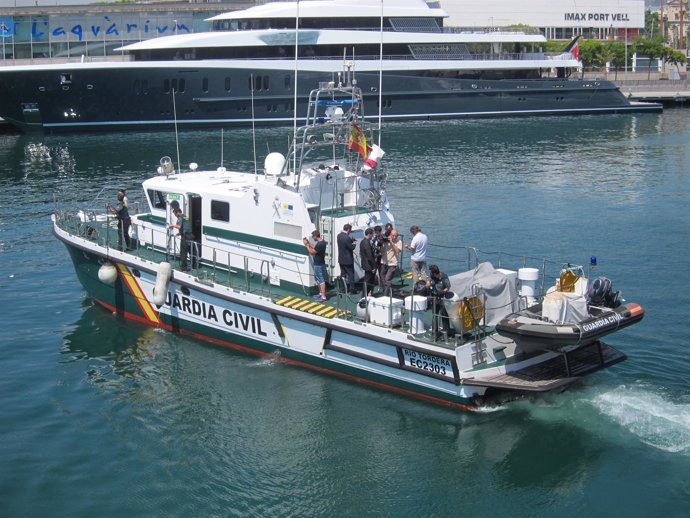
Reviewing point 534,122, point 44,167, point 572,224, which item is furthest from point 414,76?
point 572,224

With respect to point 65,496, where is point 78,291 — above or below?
above

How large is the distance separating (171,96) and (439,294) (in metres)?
41.6

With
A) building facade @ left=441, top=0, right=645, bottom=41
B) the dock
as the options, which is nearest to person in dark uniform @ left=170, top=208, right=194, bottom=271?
the dock

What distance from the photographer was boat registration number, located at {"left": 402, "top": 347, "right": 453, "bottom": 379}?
48.1 feet

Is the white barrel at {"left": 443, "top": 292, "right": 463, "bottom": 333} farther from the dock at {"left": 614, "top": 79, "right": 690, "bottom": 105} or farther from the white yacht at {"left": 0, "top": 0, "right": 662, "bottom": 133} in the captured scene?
the dock at {"left": 614, "top": 79, "right": 690, "bottom": 105}

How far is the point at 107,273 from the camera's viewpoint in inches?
746

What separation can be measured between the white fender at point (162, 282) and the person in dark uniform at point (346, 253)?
142 inches

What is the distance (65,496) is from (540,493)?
6819 millimetres

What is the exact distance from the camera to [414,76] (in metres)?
60.8

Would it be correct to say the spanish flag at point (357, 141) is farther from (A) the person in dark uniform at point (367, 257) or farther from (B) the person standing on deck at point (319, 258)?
(B) the person standing on deck at point (319, 258)

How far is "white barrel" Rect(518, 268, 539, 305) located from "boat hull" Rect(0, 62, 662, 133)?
136ft

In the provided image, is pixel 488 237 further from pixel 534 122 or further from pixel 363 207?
pixel 534 122

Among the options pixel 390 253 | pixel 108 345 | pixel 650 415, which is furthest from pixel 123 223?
pixel 650 415

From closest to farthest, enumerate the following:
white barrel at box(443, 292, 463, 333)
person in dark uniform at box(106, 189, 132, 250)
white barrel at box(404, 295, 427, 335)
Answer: white barrel at box(443, 292, 463, 333) < white barrel at box(404, 295, 427, 335) < person in dark uniform at box(106, 189, 132, 250)
